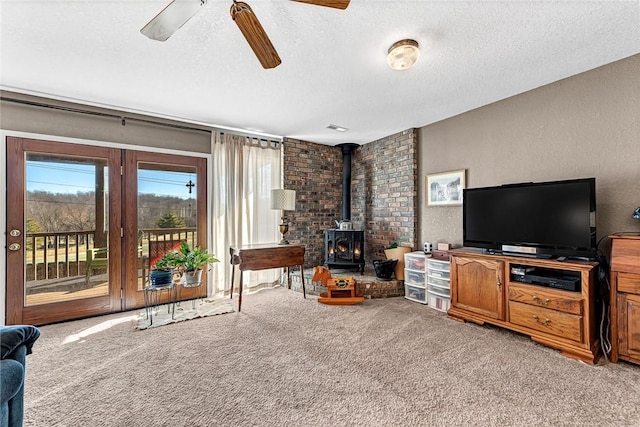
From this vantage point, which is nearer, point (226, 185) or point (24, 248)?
point (24, 248)

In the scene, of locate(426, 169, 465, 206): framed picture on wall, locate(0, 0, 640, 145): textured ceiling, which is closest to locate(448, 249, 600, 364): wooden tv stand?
locate(426, 169, 465, 206): framed picture on wall

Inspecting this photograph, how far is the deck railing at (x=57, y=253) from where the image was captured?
114 inches


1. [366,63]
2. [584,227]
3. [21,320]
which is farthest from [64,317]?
[584,227]

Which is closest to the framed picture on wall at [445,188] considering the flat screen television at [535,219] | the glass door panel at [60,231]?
the flat screen television at [535,219]

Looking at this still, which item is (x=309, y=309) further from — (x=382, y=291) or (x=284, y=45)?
(x=284, y=45)

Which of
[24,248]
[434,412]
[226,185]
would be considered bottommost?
[434,412]

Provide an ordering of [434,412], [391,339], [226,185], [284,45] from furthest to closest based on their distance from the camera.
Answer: [226,185] < [391,339] < [284,45] < [434,412]

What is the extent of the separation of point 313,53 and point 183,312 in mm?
3065

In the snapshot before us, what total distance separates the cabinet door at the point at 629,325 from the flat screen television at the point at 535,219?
37 centimetres

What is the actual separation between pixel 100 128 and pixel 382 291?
400cm

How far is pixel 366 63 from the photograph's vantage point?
2.34m

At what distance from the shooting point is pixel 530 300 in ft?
7.98

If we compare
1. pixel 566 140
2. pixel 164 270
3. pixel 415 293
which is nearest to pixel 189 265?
pixel 164 270

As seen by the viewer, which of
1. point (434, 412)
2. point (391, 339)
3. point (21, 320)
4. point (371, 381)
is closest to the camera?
point (434, 412)
